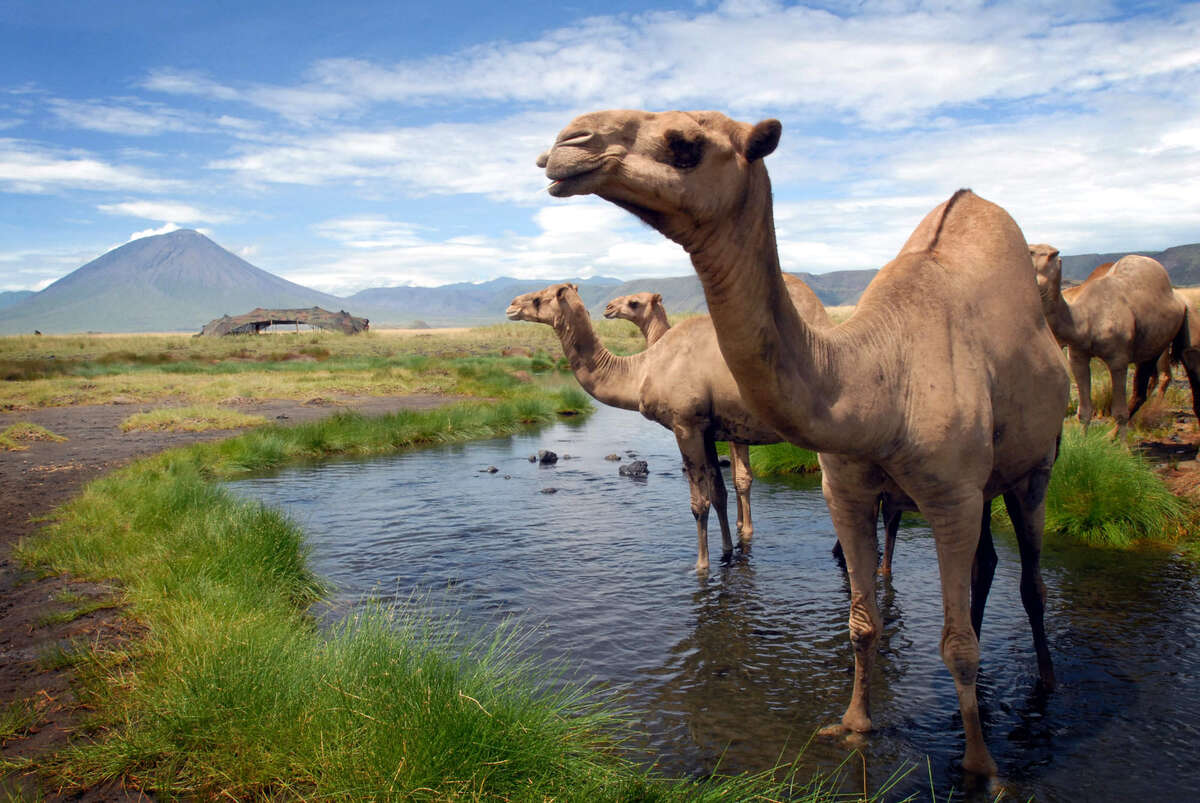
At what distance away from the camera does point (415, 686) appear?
13.9 ft

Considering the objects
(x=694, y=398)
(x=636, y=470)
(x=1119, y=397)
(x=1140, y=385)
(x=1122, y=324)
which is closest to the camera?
(x=694, y=398)

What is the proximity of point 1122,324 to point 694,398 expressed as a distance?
6.77 m

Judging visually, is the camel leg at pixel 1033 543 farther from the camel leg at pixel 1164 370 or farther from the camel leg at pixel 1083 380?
the camel leg at pixel 1164 370

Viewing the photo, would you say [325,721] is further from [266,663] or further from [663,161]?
[663,161]

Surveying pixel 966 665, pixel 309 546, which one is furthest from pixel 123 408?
pixel 966 665

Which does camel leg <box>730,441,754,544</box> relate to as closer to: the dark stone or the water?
the water

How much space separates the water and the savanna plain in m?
0.41

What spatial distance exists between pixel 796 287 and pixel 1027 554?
152 inches

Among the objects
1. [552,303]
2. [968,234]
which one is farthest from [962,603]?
[552,303]

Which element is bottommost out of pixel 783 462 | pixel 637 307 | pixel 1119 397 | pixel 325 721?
pixel 783 462

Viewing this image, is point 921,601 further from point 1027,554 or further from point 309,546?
point 309,546

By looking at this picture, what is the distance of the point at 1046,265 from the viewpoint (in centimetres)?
938

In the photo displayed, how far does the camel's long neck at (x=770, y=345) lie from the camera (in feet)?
10.8

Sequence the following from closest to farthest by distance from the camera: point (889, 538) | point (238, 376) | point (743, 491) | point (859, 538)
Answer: point (859, 538) → point (889, 538) → point (743, 491) → point (238, 376)
